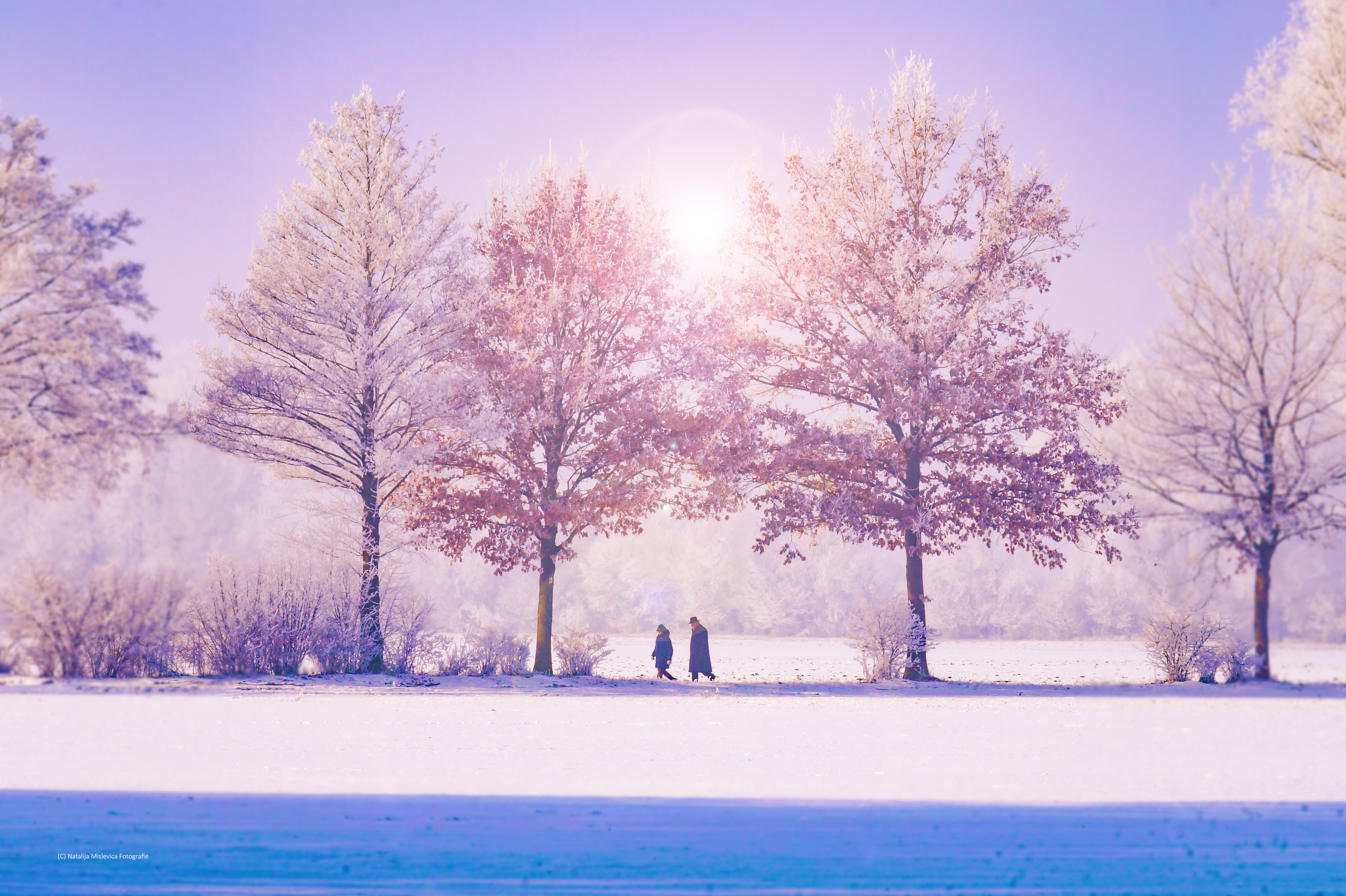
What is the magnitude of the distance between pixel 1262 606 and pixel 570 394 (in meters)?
13.9

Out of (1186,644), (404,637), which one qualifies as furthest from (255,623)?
(1186,644)

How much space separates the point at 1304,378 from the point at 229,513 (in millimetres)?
19437

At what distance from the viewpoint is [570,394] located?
66.6 feet

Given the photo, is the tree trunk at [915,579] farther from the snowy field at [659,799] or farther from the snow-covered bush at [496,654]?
the snow-covered bush at [496,654]

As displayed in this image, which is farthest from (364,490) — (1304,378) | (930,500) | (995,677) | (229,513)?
(1304,378)

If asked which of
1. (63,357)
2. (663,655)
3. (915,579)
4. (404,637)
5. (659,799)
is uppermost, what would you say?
(63,357)

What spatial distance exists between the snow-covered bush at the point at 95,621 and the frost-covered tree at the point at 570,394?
5.71m

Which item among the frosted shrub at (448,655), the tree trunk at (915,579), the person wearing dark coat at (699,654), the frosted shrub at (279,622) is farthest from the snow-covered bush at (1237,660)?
the frosted shrub at (279,622)

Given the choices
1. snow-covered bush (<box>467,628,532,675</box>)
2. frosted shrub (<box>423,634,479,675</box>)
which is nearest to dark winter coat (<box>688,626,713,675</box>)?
snow-covered bush (<box>467,628,532,675</box>)

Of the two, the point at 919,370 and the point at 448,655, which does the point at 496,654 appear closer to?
the point at 448,655

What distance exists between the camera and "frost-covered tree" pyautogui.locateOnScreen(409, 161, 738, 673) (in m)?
20.0

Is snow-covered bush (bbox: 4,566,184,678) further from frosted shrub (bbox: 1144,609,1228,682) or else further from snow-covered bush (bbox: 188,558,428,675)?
frosted shrub (bbox: 1144,609,1228,682)

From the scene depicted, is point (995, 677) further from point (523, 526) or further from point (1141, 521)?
point (523, 526)

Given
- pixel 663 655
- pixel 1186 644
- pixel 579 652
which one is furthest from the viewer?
pixel 663 655
